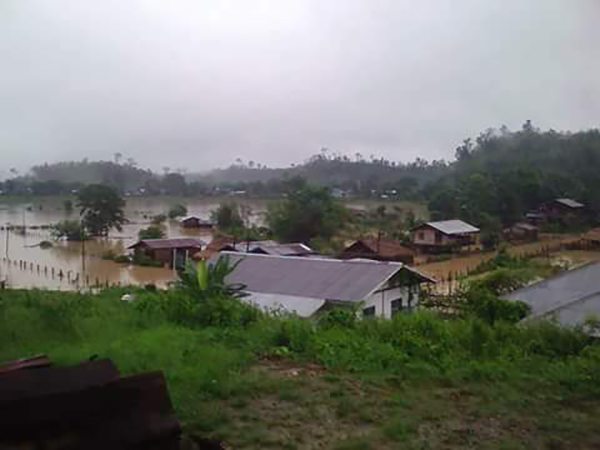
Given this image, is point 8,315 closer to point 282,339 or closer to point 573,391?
point 282,339

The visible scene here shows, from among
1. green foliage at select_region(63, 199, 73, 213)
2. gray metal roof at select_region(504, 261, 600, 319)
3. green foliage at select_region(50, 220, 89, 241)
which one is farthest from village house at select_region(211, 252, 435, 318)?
green foliage at select_region(63, 199, 73, 213)

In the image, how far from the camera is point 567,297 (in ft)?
24.9

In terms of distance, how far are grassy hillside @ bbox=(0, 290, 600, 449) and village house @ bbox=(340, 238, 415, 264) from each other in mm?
15509

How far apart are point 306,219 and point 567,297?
19.0 m

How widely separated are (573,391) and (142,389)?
97.5 inches

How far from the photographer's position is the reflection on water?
2109 centimetres

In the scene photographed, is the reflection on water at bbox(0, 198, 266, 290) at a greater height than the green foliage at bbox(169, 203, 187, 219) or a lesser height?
lesser

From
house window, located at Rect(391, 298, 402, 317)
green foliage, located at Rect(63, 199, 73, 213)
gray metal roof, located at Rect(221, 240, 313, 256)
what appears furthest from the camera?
green foliage, located at Rect(63, 199, 73, 213)

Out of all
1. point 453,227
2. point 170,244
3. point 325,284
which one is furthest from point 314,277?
point 453,227

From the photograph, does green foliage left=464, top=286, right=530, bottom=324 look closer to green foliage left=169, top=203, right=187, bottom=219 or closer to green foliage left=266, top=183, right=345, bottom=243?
green foliage left=266, top=183, right=345, bottom=243

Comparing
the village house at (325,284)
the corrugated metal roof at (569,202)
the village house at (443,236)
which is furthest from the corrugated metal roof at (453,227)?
→ the village house at (325,284)

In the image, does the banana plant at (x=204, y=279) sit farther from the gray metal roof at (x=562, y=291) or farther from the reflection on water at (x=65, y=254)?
the reflection on water at (x=65, y=254)

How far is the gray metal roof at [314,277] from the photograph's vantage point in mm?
10727

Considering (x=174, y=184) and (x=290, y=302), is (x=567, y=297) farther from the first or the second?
(x=174, y=184)
